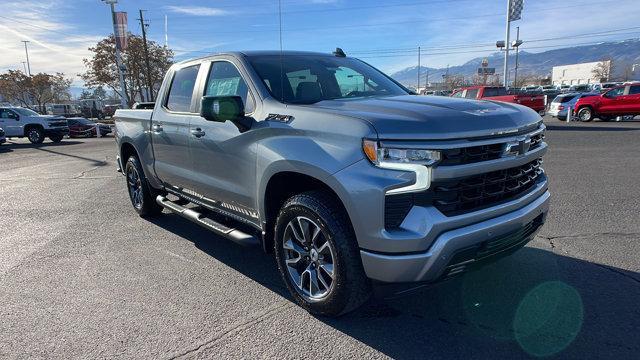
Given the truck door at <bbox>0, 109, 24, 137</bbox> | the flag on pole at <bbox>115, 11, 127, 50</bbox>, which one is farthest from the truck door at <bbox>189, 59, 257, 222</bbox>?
the flag on pole at <bbox>115, 11, 127, 50</bbox>

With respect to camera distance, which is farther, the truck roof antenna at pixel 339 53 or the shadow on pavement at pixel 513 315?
the truck roof antenna at pixel 339 53

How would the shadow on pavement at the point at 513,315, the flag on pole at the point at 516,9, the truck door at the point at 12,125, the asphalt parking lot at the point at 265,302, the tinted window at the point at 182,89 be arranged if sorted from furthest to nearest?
1. the flag on pole at the point at 516,9
2. the truck door at the point at 12,125
3. the tinted window at the point at 182,89
4. the asphalt parking lot at the point at 265,302
5. the shadow on pavement at the point at 513,315

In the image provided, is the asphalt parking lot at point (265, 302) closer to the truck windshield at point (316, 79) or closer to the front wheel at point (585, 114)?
the truck windshield at point (316, 79)

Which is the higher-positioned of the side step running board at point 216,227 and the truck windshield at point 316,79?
the truck windshield at point 316,79

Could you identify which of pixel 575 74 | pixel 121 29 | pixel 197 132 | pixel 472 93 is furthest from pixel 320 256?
pixel 575 74

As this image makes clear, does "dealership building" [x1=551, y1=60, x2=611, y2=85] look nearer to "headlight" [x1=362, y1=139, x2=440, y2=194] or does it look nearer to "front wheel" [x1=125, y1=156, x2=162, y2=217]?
"front wheel" [x1=125, y1=156, x2=162, y2=217]

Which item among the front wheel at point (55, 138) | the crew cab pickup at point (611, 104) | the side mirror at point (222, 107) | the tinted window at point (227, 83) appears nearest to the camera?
the side mirror at point (222, 107)

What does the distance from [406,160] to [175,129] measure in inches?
113

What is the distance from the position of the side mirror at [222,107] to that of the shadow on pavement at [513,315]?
1492mm

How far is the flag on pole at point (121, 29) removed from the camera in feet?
105

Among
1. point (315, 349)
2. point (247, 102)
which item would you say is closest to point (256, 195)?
point (247, 102)

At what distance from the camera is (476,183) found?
112 inches

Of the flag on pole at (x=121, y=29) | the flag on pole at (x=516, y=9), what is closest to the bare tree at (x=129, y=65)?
the flag on pole at (x=121, y=29)

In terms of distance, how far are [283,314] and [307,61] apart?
2.32 meters
